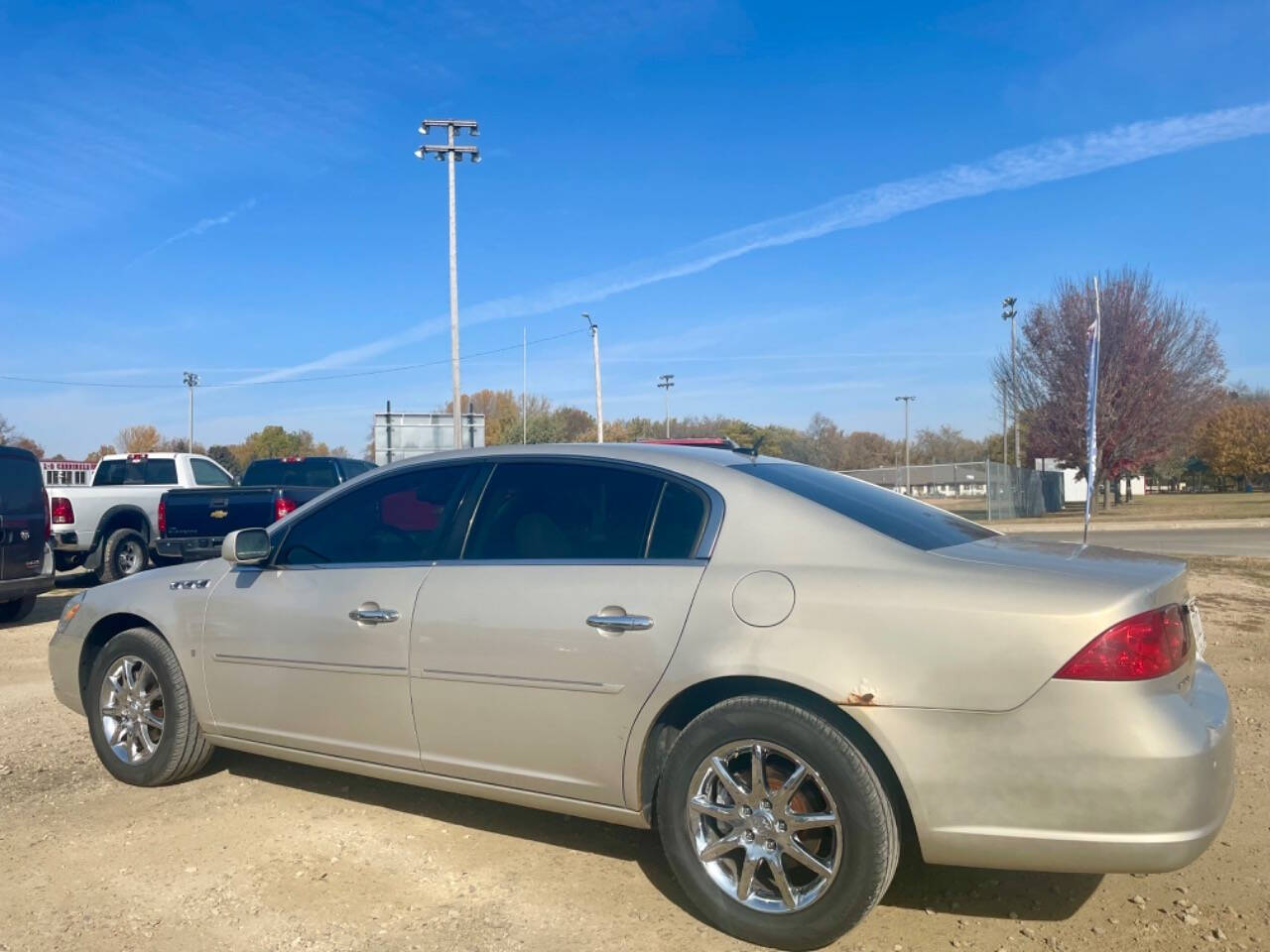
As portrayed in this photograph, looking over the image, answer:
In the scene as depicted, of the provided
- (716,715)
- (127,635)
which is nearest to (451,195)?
(127,635)

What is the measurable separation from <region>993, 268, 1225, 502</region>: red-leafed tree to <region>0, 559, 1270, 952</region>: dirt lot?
34150 millimetres

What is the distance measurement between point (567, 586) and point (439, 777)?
100 centimetres

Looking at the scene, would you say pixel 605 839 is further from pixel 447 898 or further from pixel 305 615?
pixel 305 615

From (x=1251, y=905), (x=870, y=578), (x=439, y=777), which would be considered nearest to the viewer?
(x=870, y=578)

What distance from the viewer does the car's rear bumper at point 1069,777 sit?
2.86 m

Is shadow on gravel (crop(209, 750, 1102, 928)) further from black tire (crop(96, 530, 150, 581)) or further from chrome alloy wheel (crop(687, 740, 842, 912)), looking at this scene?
black tire (crop(96, 530, 150, 581))

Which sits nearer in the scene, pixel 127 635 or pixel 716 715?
pixel 716 715

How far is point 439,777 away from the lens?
4016 millimetres

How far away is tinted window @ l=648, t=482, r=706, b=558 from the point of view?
3.65 metres

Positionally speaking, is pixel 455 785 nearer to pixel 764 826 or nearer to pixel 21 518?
pixel 764 826

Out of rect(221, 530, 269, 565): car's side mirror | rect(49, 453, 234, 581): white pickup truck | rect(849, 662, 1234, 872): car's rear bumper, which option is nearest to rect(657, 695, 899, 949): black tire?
rect(849, 662, 1234, 872): car's rear bumper

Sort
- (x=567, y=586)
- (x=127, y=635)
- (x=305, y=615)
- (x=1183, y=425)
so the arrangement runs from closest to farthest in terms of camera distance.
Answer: (x=567, y=586) → (x=305, y=615) → (x=127, y=635) → (x=1183, y=425)

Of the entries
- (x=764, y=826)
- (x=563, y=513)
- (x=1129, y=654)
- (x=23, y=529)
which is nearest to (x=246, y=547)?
(x=563, y=513)

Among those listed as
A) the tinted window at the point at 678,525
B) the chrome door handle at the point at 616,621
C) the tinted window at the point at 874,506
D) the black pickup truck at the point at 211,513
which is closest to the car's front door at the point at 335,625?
the chrome door handle at the point at 616,621
